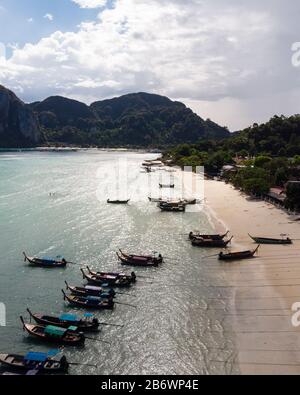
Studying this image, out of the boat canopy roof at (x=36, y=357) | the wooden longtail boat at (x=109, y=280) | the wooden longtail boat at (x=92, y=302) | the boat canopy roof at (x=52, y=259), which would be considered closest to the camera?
the boat canopy roof at (x=36, y=357)

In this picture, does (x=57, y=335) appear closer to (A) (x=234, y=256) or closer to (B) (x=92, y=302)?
(B) (x=92, y=302)

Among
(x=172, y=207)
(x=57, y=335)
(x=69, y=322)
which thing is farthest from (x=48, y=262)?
(x=172, y=207)

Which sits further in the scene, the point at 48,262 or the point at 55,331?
the point at 48,262

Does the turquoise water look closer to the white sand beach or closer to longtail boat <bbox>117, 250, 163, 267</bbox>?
longtail boat <bbox>117, 250, 163, 267</bbox>

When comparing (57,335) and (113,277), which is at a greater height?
(113,277)

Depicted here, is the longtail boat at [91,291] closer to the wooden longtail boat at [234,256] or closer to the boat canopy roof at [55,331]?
the boat canopy roof at [55,331]

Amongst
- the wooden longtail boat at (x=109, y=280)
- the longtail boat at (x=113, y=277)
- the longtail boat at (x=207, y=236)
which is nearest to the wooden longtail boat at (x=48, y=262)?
the longtail boat at (x=113, y=277)
